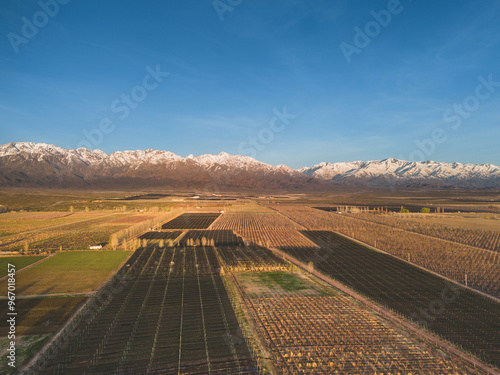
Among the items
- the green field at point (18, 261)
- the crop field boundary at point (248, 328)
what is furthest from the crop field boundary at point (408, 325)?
the green field at point (18, 261)

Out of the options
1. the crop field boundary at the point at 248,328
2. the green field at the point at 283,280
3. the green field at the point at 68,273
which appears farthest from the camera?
the green field at the point at 283,280

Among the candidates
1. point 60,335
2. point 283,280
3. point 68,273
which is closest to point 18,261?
point 68,273

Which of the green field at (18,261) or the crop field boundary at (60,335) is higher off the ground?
the green field at (18,261)

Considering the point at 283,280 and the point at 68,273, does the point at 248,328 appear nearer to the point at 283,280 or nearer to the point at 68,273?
the point at 283,280

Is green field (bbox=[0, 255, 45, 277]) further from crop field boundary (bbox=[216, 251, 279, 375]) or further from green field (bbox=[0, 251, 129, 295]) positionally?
crop field boundary (bbox=[216, 251, 279, 375])

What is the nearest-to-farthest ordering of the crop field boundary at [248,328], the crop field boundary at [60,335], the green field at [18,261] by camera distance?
the crop field boundary at [60,335] < the crop field boundary at [248,328] < the green field at [18,261]

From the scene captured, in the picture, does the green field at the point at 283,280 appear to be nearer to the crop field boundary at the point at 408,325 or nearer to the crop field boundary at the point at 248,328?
the crop field boundary at the point at 408,325

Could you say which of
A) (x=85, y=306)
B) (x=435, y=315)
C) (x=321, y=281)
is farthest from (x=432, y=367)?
(x=85, y=306)

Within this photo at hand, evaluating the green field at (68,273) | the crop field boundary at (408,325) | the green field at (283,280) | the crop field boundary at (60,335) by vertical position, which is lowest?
the crop field boundary at (408,325)
